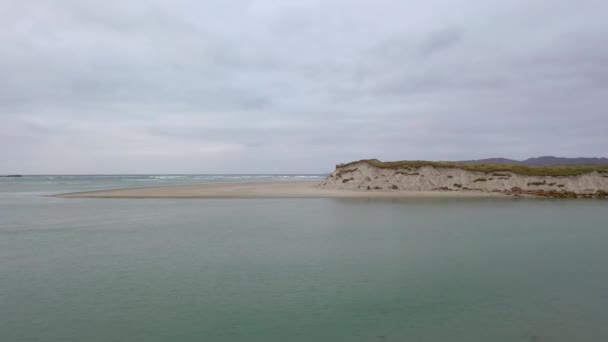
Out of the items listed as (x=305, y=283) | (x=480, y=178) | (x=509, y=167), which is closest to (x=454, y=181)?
(x=480, y=178)

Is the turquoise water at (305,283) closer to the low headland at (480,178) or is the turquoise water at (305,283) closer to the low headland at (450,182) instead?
the low headland at (450,182)

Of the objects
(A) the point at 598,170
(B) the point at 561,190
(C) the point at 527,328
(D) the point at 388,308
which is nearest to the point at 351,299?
(D) the point at 388,308

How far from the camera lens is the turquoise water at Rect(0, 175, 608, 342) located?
7.58 m

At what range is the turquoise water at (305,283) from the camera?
298 inches

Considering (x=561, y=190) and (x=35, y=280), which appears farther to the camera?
(x=561, y=190)

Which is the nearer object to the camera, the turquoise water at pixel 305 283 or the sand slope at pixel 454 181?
the turquoise water at pixel 305 283

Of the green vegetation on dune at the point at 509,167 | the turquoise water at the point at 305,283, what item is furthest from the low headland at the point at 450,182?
the turquoise water at the point at 305,283

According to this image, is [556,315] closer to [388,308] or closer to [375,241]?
[388,308]

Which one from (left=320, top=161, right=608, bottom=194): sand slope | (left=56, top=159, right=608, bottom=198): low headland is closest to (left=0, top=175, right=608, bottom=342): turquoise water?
(left=56, top=159, right=608, bottom=198): low headland

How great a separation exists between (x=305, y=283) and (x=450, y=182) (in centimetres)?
4029

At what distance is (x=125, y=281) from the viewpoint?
10.8 m

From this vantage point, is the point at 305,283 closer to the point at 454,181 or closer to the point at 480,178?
the point at 454,181

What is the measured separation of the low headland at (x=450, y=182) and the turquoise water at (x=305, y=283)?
2392 centimetres

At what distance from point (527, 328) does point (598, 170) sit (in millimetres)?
47192
